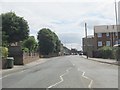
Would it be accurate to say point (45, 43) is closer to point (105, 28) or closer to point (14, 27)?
point (105, 28)

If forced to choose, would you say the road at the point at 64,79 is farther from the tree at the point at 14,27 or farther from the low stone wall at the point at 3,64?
the tree at the point at 14,27

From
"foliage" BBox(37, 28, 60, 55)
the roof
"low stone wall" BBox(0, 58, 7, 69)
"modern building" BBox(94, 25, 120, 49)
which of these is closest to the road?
"low stone wall" BBox(0, 58, 7, 69)

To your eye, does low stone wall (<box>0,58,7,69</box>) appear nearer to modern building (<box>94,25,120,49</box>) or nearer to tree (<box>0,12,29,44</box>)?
tree (<box>0,12,29,44</box>)

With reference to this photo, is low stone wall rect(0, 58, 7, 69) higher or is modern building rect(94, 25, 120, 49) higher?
modern building rect(94, 25, 120, 49)

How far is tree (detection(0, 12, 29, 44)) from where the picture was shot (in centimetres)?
6269

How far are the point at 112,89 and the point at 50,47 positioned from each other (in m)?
104

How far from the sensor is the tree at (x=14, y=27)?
62.7 metres

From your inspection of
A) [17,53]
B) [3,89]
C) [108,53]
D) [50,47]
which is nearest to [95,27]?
[50,47]

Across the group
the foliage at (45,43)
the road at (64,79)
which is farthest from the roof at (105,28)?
the road at (64,79)

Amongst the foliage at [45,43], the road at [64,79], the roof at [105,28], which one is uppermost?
the roof at [105,28]

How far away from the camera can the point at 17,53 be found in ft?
176

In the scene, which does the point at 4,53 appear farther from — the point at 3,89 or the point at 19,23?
the point at 3,89

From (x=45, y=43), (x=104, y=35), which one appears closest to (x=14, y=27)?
(x=45, y=43)

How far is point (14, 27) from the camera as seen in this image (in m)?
63.1
